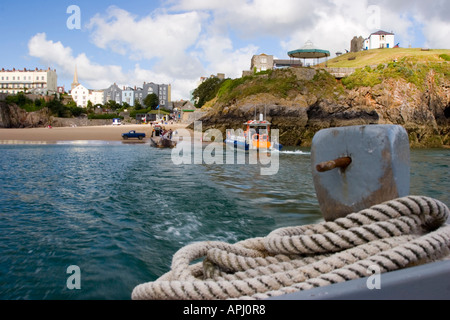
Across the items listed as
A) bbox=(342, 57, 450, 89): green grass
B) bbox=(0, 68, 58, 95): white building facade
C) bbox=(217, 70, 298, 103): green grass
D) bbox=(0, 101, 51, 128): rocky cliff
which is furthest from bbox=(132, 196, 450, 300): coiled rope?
bbox=(0, 68, 58, 95): white building facade

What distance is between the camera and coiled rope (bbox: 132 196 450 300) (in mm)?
1922

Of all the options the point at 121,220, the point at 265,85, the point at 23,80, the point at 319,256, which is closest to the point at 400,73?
the point at 265,85

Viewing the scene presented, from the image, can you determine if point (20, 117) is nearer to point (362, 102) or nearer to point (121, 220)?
point (362, 102)

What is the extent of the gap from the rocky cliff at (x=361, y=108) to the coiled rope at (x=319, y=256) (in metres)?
38.2

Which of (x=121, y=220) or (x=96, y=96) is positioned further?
(x=96, y=96)

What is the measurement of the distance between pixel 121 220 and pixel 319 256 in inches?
231

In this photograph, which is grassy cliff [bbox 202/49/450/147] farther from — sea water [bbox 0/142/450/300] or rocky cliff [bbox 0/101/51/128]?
rocky cliff [bbox 0/101/51/128]

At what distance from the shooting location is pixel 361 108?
132ft

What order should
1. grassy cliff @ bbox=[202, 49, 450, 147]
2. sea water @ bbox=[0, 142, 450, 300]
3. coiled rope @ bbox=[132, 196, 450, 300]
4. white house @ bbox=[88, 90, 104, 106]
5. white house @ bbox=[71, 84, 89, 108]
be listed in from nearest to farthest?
coiled rope @ bbox=[132, 196, 450, 300]
sea water @ bbox=[0, 142, 450, 300]
grassy cliff @ bbox=[202, 49, 450, 147]
white house @ bbox=[71, 84, 89, 108]
white house @ bbox=[88, 90, 104, 106]

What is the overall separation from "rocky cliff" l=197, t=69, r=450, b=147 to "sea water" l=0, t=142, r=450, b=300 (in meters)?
27.0

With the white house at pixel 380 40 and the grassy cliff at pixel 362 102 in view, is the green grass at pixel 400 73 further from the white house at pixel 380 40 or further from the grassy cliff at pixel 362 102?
the white house at pixel 380 40

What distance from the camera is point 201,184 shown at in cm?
1199

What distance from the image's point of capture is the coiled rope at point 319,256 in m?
1.92

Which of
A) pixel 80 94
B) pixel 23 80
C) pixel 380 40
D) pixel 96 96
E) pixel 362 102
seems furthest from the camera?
pixel 96 96
